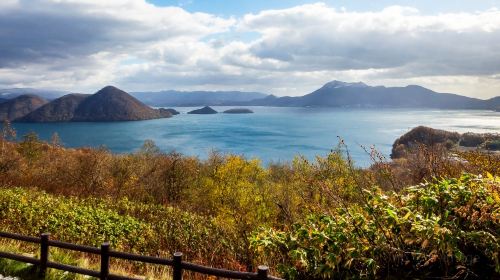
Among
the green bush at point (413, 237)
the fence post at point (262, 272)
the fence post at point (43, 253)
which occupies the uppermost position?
the green bush at point (413, 237)

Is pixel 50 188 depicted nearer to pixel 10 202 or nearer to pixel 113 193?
pixel 113 193

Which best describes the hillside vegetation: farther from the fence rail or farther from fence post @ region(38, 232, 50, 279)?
fence post @ region(38, 232, 50, 279)

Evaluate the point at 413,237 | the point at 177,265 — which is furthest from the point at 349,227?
the point at 177,265

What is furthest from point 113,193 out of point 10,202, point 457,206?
point 457,206

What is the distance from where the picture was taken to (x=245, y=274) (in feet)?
28.9

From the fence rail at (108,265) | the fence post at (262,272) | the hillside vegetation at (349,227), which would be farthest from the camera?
the fence rail at (108,265)

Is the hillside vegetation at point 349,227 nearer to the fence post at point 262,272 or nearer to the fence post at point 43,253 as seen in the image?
the fence post at point 262,272

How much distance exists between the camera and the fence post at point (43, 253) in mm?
11391

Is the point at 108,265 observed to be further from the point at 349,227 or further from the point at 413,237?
the point at 413,237

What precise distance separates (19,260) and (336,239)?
30.4 ft

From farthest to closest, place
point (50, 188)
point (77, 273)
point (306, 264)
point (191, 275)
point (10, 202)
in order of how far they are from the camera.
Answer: point (50, 188)
point (10, 202)
point (191, 275)
point (77, 273)
point (306, 264)

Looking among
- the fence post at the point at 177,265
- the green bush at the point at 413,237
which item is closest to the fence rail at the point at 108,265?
the fence post at the point at 177,265

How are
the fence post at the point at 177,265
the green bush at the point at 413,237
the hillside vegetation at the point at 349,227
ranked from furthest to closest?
the fence post at the point at 177,265
the hillside vegetation at the point at 349,227
the green bush at the point at 413,237

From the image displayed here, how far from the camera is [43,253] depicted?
11523 millimetres
